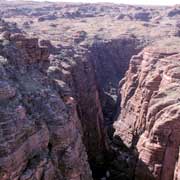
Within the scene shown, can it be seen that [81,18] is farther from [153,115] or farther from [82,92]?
[153,115]

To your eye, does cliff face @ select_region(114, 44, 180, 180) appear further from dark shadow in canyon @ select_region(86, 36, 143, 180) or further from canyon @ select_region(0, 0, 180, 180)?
dark shadow in canyon @ select_region(86, 36, 143, 180)

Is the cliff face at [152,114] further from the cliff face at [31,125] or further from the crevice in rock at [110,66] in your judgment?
the cliff face at [31,125]

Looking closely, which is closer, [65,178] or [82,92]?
[65,178]

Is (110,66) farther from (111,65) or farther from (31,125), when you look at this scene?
(31,125)

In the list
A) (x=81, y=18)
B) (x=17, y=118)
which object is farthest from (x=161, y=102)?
(x=81, y=18)

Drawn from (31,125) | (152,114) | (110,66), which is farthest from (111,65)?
(31,125)

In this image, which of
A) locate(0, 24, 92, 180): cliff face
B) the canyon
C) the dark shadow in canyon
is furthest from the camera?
the dark shadow in canyon

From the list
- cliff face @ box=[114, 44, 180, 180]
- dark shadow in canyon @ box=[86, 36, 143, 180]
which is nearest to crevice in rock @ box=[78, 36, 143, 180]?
dark shadow in canyon @ box=[86, 36, 143, 180]
